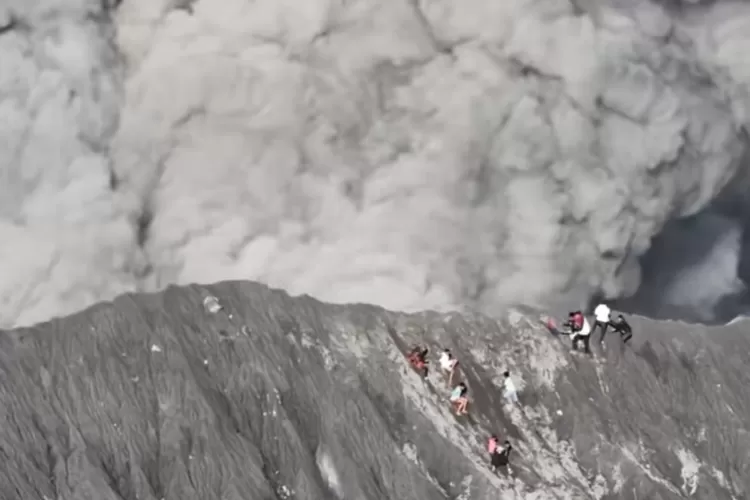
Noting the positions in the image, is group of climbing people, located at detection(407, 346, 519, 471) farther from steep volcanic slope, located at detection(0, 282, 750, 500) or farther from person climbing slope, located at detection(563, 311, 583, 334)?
person climbing slope, located at detection(563, 311, 583, 334)

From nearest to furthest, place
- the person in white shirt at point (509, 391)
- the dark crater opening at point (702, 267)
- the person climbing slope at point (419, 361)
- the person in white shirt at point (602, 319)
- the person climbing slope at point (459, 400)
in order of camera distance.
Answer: the person climbing slope at point (459, 400), the person climbing slope at point (419, 361), the person in white shirt at point (509, 391), the person in white shirt at point (602, 319), the dark crater opening at point (702, 267)

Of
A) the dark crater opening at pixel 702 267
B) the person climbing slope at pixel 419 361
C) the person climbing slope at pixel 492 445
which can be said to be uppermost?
the person climbing slope at pixel 419 361

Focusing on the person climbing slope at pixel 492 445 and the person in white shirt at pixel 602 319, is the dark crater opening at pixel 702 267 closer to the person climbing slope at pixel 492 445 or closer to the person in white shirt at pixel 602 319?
the person in white shirt at pixel 602 319

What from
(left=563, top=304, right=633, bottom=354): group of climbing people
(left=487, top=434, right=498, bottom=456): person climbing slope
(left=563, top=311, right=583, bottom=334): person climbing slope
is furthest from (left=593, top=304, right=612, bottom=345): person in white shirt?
(left=487, top=434, right=498, bottom=456): person climbing slope

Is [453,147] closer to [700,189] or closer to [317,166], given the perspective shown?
[317,166]

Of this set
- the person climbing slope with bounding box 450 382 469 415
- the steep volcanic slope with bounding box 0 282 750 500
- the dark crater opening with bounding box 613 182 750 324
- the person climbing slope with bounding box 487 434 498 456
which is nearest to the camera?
the steep volcanic slope with bounding box 0 282 750 500

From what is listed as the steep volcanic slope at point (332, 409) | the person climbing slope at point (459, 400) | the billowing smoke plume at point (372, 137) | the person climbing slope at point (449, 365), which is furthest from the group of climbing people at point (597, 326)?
the billowing smoke plume at point (372, 137)

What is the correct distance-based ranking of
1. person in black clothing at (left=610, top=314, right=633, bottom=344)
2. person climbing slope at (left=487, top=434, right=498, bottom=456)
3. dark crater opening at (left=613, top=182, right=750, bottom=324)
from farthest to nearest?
dark crater opening at (left=613, top=182, right=750, bottom=324) < person in black clothing at (left=610, top=314, right=633, bottom=344) < person climbing slope at (left=487, top=434, right=498, bottom=456)
